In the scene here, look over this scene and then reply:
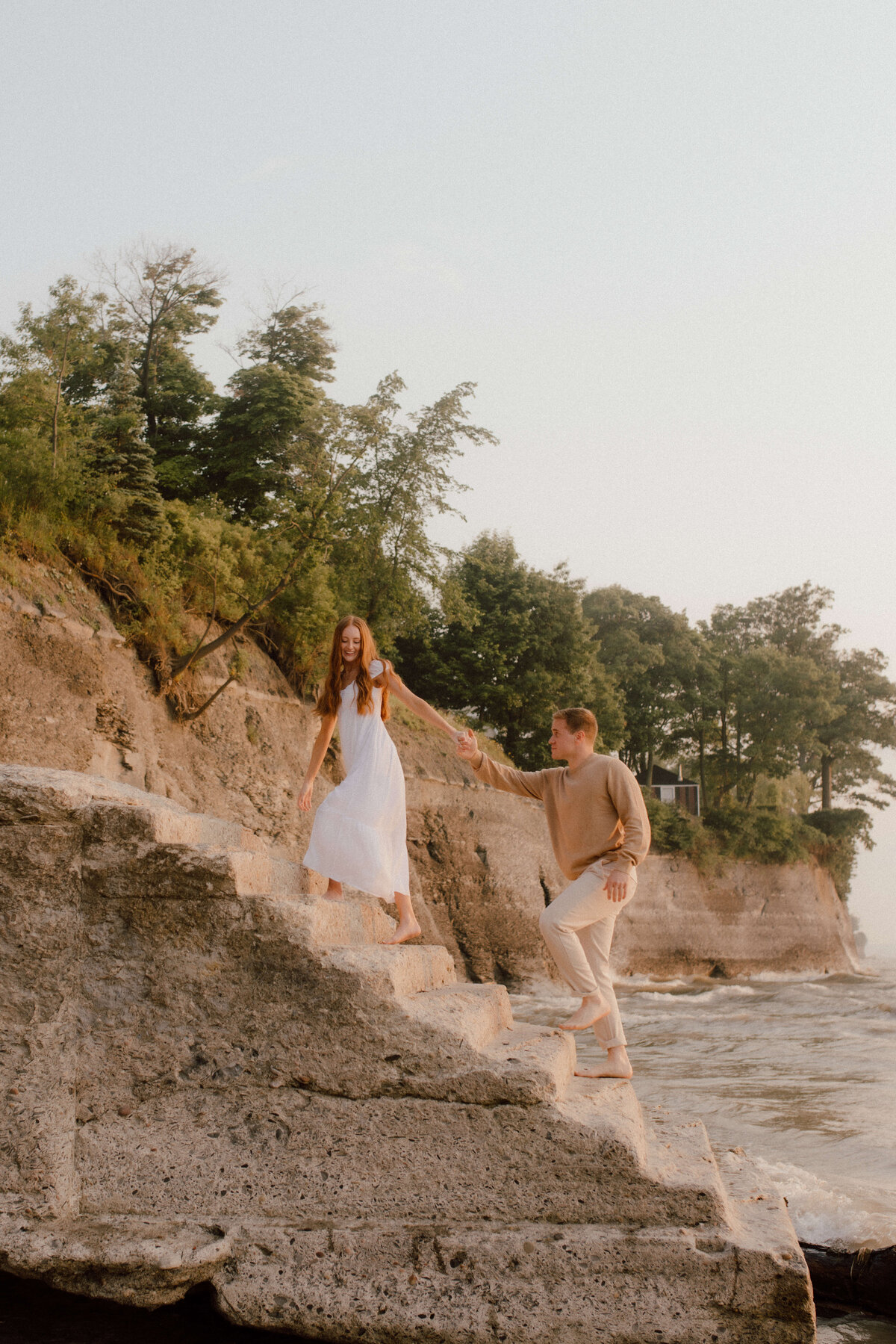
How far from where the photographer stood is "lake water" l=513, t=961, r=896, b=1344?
4.95 m

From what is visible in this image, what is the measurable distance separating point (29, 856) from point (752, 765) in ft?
130

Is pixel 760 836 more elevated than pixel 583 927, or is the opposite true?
pixel 583 927

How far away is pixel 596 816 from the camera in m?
4.70

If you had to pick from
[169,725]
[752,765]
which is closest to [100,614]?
[169,725]

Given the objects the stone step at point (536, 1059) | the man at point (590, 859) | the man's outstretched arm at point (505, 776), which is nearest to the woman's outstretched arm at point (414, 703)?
the man's outstretched arm at point (505, 776)

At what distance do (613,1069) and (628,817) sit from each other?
1172 mm

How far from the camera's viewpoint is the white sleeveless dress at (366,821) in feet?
16.9

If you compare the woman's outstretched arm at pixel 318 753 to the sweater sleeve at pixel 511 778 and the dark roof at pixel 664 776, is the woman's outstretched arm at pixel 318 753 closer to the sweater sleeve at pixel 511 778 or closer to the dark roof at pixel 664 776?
the sweater sleeve at pixel 511 778

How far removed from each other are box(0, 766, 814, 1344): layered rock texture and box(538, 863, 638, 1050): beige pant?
0.37 m

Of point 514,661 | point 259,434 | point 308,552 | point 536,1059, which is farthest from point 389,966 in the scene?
point 514,661

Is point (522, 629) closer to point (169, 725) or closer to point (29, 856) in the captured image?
point (169, 725)

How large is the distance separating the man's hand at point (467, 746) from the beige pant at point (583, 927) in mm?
914

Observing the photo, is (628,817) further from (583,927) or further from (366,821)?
(366,821)

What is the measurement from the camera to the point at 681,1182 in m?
3.45
